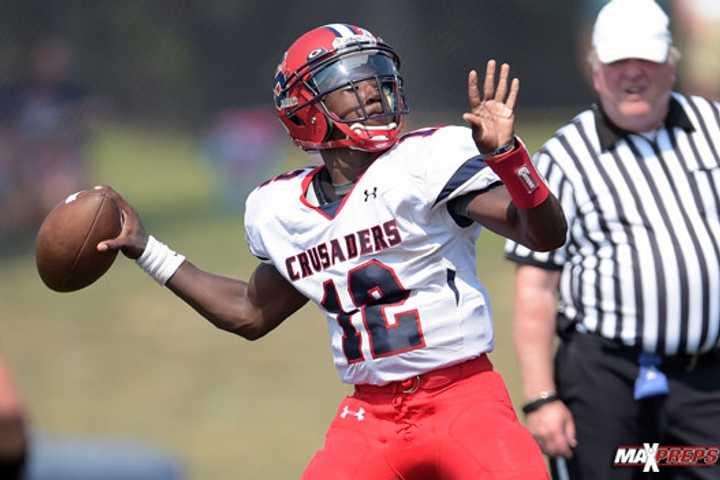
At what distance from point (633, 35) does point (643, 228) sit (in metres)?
0.61

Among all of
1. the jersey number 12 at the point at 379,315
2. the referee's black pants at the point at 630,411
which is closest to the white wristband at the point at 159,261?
the jersey number 12 at the point at 379,315

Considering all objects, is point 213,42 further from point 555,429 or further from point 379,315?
point 379,315

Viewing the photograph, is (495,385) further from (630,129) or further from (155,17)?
(155,17)

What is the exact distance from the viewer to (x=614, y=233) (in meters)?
4.19

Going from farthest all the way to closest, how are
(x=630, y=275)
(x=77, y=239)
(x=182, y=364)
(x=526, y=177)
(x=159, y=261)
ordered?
(x=182, y=364), (x=630, y=275), (x=159, y=261), (x=77, y=239), (x=526, y=177)

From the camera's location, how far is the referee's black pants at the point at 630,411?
13.6 ft

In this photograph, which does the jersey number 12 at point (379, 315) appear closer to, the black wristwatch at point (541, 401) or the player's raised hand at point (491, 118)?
the player's raised hand at point (491, 118)

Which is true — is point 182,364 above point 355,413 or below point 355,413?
below

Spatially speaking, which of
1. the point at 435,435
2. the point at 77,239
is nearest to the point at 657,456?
the point at 435,435

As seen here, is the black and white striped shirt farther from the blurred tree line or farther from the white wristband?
the blurred tree line

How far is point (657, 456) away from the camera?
419 cm

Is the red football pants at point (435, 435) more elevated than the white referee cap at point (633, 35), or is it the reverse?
the white referee cap at point (633, 35)

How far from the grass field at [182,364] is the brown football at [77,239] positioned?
12.1 ft

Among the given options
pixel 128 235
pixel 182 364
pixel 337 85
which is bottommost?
pixel 182 364
